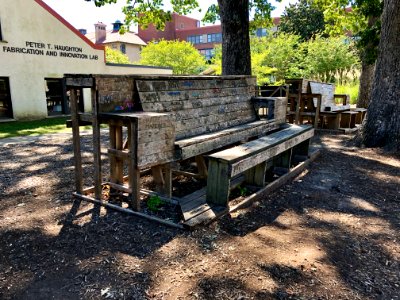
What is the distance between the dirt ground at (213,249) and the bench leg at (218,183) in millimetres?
249

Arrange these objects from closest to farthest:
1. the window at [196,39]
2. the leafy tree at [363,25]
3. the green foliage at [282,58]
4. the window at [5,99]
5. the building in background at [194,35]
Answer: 1. the leafy tree at [363,25]
2. the window at [5,99]
3. the green foliage at [282,58]
4. the building in background at [194,35]
5. the window at [196,39]

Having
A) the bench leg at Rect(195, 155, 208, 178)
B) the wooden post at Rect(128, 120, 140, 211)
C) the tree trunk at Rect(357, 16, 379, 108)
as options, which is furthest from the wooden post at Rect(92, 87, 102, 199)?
the tree trunk at Rect(357, 16, 379, 108)

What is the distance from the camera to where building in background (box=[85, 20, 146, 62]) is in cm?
5438

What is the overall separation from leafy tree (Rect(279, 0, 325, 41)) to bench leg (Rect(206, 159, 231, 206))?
36803 millimetres

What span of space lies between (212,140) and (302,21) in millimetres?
38136

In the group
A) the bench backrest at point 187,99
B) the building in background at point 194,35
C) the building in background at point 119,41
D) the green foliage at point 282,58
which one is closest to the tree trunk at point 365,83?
the bench backrest at point 187,99

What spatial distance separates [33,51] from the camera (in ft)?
45.8

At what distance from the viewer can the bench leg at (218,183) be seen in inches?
143

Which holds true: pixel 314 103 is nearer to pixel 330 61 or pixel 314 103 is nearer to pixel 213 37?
pixel 330 61

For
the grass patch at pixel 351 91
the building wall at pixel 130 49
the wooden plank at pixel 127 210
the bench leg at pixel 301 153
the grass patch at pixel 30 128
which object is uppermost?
the building wall at pixel 130 49

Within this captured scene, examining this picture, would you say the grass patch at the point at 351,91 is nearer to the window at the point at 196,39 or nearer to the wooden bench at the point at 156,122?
the wooden bench at the point at 156,122

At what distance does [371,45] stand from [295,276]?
29.9 feet

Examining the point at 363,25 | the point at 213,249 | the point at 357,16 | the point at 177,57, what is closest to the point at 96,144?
the point at 213,249

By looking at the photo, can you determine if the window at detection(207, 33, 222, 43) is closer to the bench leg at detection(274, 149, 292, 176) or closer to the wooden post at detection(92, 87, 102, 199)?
the bench leg at detection(274, 149, 292, 176)
